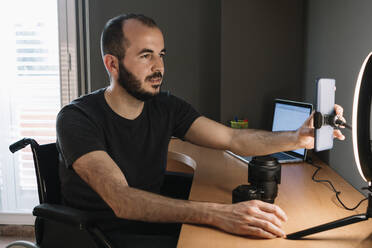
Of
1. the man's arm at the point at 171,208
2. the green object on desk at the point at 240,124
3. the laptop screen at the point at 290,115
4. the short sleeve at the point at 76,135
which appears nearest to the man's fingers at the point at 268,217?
the man's arm at the point at 171,208

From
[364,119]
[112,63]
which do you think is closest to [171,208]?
[364,119]

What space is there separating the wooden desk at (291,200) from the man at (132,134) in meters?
0.11

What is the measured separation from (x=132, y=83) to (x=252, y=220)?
76cm

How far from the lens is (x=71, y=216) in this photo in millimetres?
1238

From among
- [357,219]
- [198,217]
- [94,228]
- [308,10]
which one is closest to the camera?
[357,219]

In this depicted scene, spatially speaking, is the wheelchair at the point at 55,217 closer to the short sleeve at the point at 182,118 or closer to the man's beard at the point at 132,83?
the short sleeve at the point at 182,118

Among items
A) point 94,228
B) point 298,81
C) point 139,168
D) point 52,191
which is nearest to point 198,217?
point 94,228

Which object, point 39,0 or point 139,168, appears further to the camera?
point 39,0

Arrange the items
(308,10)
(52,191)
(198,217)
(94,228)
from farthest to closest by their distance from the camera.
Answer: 1. (308,10)
2. (52,191)
3. (94,228)
4. (198,217)

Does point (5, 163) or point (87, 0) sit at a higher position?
point (87, 0)

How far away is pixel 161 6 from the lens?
2.67 meters

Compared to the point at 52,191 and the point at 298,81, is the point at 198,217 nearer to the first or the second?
the point at 52,191

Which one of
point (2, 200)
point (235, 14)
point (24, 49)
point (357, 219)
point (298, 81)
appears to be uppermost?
point (235, 14)

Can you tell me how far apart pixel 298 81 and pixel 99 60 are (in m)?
1.35
